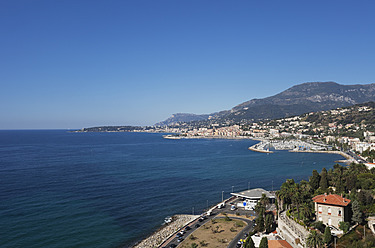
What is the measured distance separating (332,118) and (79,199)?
15553 cm

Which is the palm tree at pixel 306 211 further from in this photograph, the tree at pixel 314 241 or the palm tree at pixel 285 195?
the tree at pixel 314 241

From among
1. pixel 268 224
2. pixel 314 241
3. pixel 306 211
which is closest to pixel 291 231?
pixel 306 211

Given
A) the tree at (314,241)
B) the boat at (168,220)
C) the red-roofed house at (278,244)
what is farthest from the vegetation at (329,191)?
the boat at (168,220)

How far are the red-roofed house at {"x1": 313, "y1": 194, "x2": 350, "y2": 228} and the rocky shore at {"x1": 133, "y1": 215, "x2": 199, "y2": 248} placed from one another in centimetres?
1272

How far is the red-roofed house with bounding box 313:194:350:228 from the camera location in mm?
21047

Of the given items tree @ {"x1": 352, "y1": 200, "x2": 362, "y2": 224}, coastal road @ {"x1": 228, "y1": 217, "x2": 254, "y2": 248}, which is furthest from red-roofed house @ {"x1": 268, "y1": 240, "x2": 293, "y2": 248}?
tree @ {"x1": 352, "y1": 200, "x2": 362, "y2": 224}

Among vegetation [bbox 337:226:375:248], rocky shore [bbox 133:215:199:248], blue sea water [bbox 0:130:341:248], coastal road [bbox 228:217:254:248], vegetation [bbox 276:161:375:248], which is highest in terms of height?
vegetation [bbox 276:161:375:248]

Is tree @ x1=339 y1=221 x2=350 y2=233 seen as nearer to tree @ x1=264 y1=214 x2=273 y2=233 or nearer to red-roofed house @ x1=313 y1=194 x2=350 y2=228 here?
red-roofed house @ x1=313 y1=194 x2=350 y2=228

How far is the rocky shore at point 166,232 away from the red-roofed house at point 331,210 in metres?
12.7

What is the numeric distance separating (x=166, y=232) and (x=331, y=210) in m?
14.4

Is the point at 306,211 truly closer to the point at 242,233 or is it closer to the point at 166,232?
the point at 242,233

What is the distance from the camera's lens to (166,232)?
88.0 ft

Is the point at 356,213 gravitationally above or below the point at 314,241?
above

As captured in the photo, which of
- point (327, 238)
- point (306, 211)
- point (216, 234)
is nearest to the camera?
point (327, 238)
